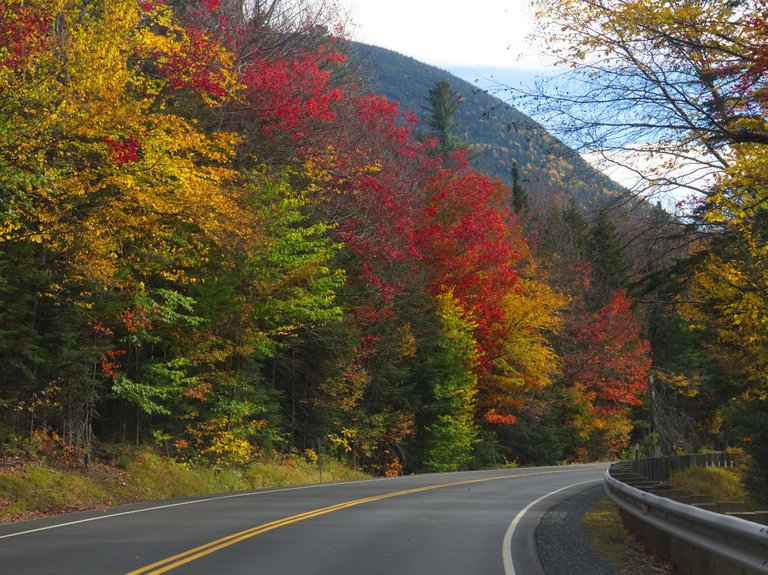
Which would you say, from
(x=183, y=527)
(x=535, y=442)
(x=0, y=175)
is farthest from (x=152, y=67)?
(x=535, y=442)

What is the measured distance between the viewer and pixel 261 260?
2575 cm

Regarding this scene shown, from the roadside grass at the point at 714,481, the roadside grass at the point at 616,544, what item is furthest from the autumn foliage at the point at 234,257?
the roadside grass at the point at 714,481

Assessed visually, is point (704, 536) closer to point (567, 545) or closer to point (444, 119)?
point (567, 545)

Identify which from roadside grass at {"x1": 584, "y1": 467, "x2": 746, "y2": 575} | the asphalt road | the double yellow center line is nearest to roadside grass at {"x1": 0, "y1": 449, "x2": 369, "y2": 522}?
the asphalt road

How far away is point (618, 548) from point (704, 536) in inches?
192

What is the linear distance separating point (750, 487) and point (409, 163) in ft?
79.1

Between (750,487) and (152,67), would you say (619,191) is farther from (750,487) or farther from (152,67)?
(750,487)

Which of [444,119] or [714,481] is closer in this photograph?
[714,481]

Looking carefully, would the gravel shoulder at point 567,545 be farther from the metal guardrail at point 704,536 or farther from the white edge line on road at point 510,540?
the metal guardrail at point 704,536

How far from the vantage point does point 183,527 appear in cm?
1362

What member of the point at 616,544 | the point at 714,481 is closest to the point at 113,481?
the point at 616,544

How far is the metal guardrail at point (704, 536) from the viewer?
19.7 ft

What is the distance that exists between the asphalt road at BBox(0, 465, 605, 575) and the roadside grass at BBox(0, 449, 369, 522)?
135 centimetres

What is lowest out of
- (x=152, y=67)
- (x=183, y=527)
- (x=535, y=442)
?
(x=535, y=442)
